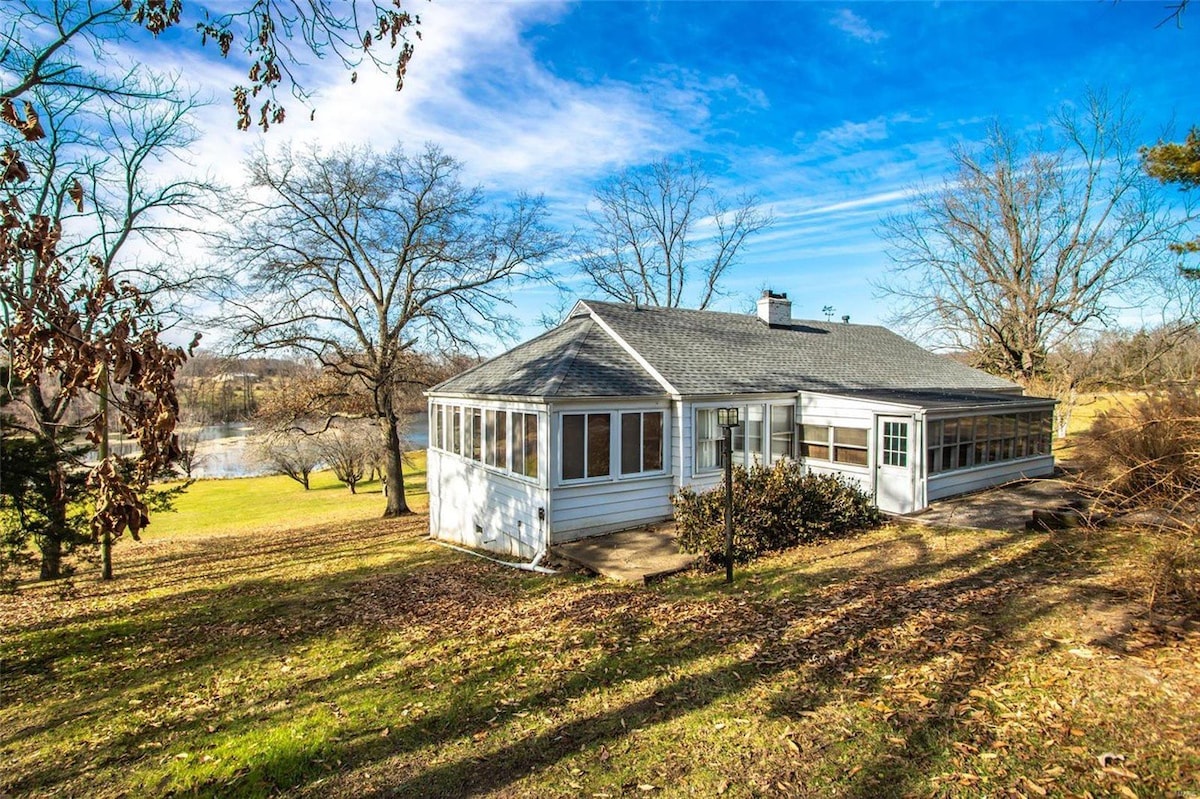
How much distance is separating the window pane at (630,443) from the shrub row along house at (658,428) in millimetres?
31

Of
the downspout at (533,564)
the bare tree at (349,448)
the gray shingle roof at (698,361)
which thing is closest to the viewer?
the downspout at (533,564)

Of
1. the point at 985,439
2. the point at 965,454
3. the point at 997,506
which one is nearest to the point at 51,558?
the point at 997,506

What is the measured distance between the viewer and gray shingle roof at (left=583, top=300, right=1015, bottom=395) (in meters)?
14.1

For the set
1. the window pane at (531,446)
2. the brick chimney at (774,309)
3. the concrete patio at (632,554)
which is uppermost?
the brick chimney at (774,309)

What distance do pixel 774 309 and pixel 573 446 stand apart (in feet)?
36.2

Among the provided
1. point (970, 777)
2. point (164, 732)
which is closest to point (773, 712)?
point (970, 777)

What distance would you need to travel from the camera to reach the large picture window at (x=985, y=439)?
13.3 m

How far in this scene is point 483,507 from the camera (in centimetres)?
1420

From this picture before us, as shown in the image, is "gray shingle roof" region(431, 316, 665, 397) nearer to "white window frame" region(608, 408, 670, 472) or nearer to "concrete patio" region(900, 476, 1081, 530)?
"white window frame" region(608, 408, 670, 472)

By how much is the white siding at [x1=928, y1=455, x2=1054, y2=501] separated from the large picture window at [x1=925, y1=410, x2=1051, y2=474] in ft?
0.47

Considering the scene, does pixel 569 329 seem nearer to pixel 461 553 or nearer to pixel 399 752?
pixel 461 553

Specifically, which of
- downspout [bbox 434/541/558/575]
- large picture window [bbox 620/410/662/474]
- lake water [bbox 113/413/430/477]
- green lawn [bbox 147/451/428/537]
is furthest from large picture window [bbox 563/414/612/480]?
lake water [bbox 113/413/430/477]

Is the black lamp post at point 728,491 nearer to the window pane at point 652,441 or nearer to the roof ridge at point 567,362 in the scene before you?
the window pane at point 652,441

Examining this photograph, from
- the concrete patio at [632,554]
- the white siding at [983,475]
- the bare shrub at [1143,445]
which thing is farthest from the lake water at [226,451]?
the bare shrub at [1143,445]
